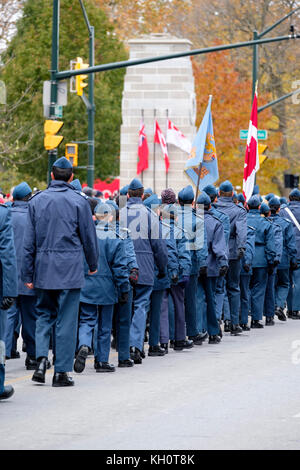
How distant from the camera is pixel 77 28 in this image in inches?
1682

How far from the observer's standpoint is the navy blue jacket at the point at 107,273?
12.0 meters

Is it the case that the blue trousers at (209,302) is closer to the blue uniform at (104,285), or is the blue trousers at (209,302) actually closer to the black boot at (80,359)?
the blue uniform at (104,285)

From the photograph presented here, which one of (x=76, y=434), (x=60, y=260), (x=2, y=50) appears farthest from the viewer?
(x=2, y=50)

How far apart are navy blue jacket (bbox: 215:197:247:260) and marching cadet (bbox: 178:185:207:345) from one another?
1.55 meters

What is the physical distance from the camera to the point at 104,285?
39.6 feet

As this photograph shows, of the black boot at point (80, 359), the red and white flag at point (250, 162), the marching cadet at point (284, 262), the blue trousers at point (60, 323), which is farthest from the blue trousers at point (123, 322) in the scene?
the red and white flag at point (250, 162)

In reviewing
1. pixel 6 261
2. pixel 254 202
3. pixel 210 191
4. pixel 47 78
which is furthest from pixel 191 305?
pixel 47 78

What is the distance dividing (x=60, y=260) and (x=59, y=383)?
1.15m

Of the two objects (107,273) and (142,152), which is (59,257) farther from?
(142,152)

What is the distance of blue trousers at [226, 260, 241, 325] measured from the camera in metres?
16.6

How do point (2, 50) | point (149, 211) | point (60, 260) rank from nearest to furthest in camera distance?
point (60, 260), point (149, 211), point (2, 50)

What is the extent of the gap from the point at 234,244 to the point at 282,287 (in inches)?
120
